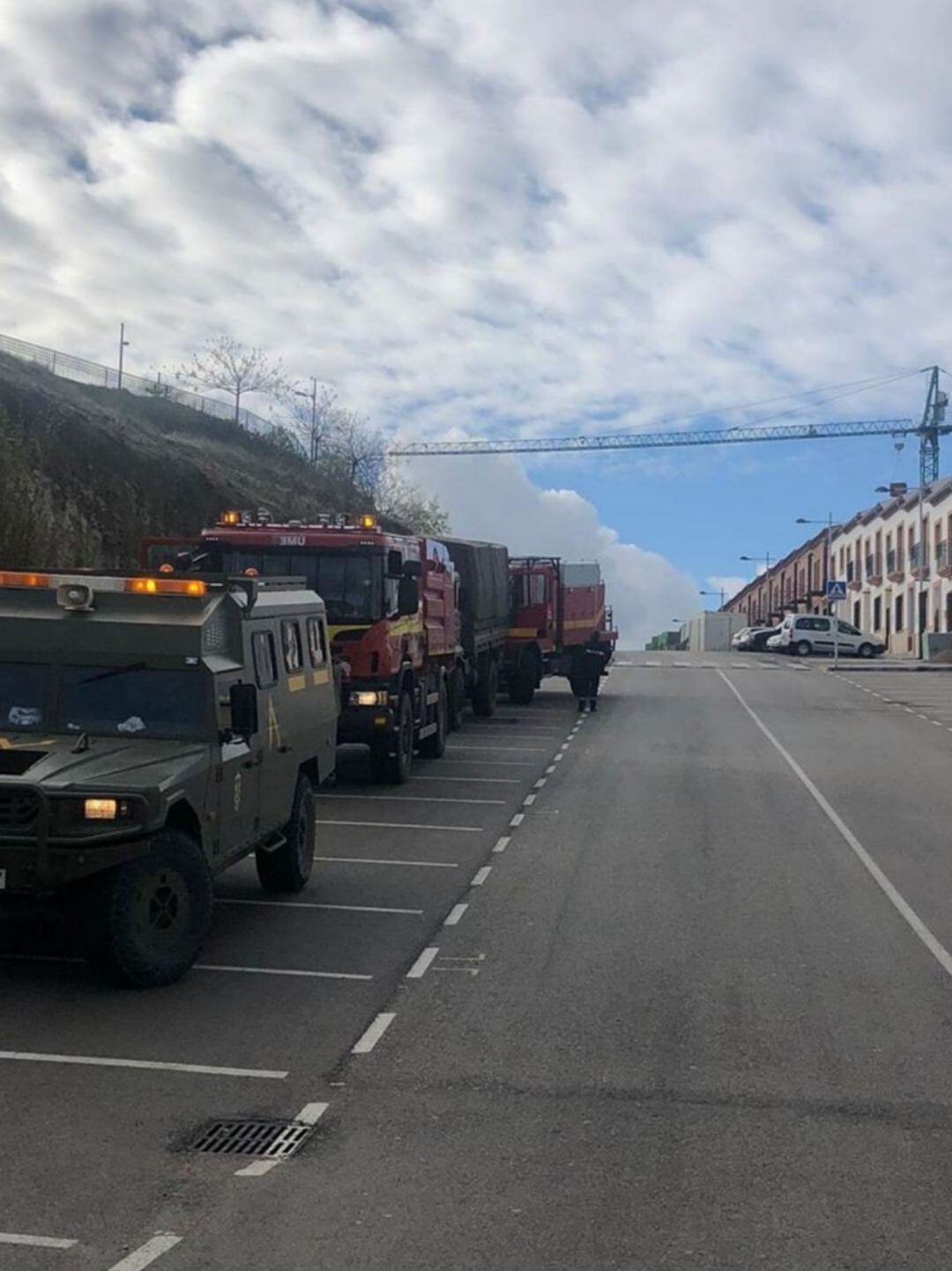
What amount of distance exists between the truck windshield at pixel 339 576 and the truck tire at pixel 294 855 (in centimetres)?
549

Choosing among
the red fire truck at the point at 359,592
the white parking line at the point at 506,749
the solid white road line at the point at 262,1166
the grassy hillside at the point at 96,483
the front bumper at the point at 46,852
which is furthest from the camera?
the grassy hillside at the point at 96,483

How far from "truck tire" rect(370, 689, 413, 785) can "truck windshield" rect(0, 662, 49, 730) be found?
27.2ft

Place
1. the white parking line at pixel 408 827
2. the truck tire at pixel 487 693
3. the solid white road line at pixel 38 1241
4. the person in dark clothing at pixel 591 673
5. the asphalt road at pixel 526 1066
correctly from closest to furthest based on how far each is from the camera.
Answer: the solid white road line at pixel 38 1241
the asphalt road at pixel 526 1066
the white parking line at pixel 408 827
the truck tire at pixel 487 693
the person in dark clothing at pixel 591 673

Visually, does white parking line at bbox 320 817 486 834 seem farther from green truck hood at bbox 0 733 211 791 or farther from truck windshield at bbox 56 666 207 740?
green truck hood at bbox 0 733 211 791

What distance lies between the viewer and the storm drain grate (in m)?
6.04

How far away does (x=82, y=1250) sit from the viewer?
4.99 metres

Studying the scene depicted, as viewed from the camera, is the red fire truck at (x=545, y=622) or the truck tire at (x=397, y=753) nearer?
the truck tire at (x=397, y=753)

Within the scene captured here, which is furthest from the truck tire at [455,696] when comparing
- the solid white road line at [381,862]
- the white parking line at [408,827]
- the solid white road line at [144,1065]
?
the solid white road line at [144,1065]

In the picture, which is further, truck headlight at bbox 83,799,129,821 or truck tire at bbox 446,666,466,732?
truck tire at bbox 446,666,466,732

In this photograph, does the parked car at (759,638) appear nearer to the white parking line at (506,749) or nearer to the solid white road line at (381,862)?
the white parking line at (506,749)

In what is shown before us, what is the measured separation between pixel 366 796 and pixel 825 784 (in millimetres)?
6192

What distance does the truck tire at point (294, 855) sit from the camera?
11375 mm

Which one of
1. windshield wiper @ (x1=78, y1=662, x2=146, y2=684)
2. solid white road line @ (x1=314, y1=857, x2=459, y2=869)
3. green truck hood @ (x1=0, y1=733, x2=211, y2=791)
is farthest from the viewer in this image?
solid white road line @ (x1=314, y1=857, x2=459, y2=869)

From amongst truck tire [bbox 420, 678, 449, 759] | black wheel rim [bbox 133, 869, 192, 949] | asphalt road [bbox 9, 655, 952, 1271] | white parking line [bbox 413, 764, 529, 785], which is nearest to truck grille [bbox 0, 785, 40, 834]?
black wheel rim [bbox 133, 869, 192, 949]
